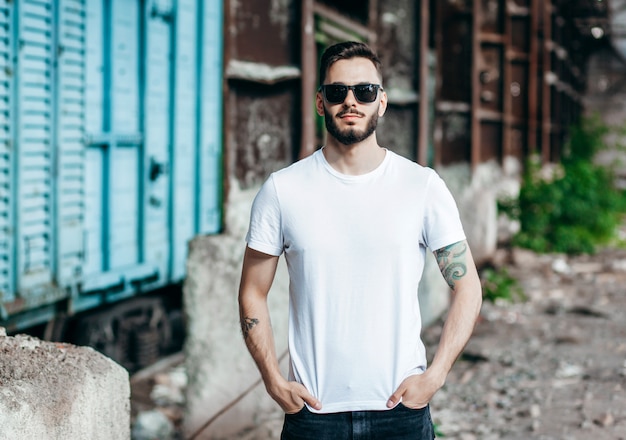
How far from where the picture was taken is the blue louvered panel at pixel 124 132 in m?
6.08

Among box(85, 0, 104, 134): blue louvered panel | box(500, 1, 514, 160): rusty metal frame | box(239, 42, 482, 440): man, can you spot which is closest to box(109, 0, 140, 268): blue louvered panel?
box(85, 0, 104, 134): blue louvered panel

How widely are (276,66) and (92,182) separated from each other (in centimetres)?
161

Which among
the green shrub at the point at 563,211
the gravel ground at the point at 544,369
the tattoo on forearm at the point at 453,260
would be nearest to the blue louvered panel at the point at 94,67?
the gravel ground at the point at 544,369

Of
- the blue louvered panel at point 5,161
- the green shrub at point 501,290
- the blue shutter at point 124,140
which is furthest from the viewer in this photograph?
the green shrub at point 501,290

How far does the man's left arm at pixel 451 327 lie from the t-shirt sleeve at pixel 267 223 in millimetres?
436

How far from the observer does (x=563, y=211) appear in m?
12.2

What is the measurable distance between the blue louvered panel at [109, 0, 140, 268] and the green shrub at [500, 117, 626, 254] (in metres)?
6.60

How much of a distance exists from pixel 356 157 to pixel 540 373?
4058mm

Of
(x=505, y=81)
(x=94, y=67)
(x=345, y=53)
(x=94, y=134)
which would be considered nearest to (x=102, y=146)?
(x=94, y=134)

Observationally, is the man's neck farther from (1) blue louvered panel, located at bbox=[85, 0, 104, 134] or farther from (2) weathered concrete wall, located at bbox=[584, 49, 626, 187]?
(2) weathered concrete wall, located at bbox=[584, 49, 626, 187]

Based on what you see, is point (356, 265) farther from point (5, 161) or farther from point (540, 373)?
point (540, 373)

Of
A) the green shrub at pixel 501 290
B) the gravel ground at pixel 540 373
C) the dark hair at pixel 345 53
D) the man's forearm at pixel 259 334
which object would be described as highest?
the dark hair at pixel 345 53

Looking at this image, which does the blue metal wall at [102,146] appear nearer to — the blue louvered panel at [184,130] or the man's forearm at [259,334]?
the blue louvered panel at [184,130]

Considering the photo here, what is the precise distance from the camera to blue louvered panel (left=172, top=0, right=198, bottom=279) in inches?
267
